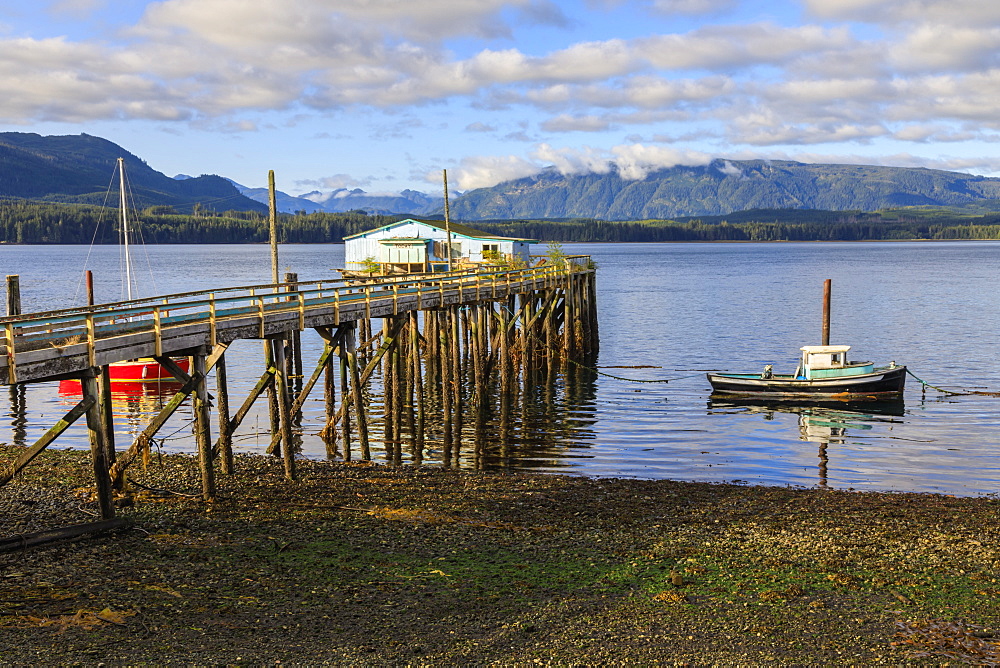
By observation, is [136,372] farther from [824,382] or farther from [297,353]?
[824,382]

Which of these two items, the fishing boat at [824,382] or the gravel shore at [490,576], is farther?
the fishing boat at [824,382]

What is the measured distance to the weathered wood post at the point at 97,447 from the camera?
57.2 ft

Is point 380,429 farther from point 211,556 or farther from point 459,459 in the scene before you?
point 211,556

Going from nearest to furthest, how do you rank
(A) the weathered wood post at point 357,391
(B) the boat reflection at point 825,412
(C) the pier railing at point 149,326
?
(C) the pier railing at point 149,326 → (A) the weathered wood post at point 357,391 → (B) the boat reflection at point 825,412

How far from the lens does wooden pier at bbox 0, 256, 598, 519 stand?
17484 mm

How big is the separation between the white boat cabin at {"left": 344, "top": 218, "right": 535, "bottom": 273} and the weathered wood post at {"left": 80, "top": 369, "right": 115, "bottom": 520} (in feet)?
137

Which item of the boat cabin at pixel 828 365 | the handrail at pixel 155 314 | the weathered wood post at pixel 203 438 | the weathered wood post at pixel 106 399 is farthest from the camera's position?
the boat cabin at pixel 828 365

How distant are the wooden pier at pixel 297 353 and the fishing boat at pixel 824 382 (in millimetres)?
10240

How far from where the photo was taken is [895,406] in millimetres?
39469

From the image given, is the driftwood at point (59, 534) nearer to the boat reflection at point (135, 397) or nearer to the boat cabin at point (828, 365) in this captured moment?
the boat reflection at point (135, 397)

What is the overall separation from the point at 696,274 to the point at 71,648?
15772cm

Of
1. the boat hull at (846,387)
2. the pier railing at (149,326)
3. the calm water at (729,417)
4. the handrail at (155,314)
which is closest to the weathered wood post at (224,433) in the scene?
the pier railing at (149,326)

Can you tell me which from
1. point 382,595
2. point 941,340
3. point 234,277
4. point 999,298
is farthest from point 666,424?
point 234,277

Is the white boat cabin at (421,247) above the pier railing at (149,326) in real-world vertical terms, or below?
above
